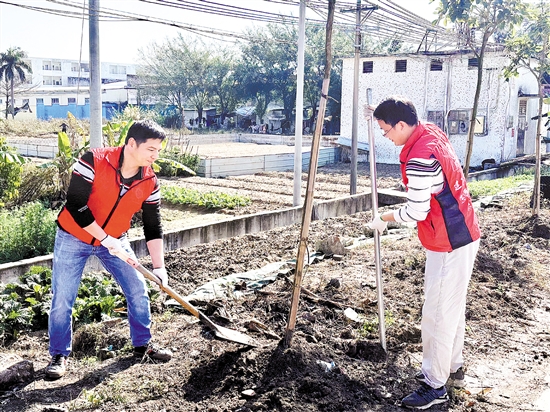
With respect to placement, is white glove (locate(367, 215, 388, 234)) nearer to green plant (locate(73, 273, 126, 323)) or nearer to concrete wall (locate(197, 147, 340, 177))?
green plant (locate(73, 273, 126, 323))

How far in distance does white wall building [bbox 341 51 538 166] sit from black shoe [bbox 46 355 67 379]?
19.0 m

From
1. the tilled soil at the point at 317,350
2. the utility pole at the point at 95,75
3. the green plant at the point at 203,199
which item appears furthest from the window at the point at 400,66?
the tilled soil at the point at 317,350

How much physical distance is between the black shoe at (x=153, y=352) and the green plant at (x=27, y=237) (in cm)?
365

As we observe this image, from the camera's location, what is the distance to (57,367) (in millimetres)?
3734

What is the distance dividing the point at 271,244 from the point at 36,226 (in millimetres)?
2977

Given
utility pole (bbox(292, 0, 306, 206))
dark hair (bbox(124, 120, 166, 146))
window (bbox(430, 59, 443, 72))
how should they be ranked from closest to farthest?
dark hair (bbox(124, 120, 166, 146)) < utility pole (bbox(292, 0, 306, 206)) < window (bbox(430, 59, 443, 72))

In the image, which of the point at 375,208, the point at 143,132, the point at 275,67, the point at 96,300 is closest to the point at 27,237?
the point at 96,300

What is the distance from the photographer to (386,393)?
3.45 meters

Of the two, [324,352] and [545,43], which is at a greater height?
[545,43]

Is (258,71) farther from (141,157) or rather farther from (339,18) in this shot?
(141,157)

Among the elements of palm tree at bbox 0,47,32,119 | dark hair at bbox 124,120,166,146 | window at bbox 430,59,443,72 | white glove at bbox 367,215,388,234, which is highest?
palm tree at bbox 0,47,32,119

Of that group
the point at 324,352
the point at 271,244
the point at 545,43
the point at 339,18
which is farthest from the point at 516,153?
the point at 324,352

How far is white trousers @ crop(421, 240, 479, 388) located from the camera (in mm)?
3344

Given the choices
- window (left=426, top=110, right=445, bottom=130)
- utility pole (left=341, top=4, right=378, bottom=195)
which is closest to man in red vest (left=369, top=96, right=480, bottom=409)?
utility pole (left=341, top=4, right=378, bottom=195)
